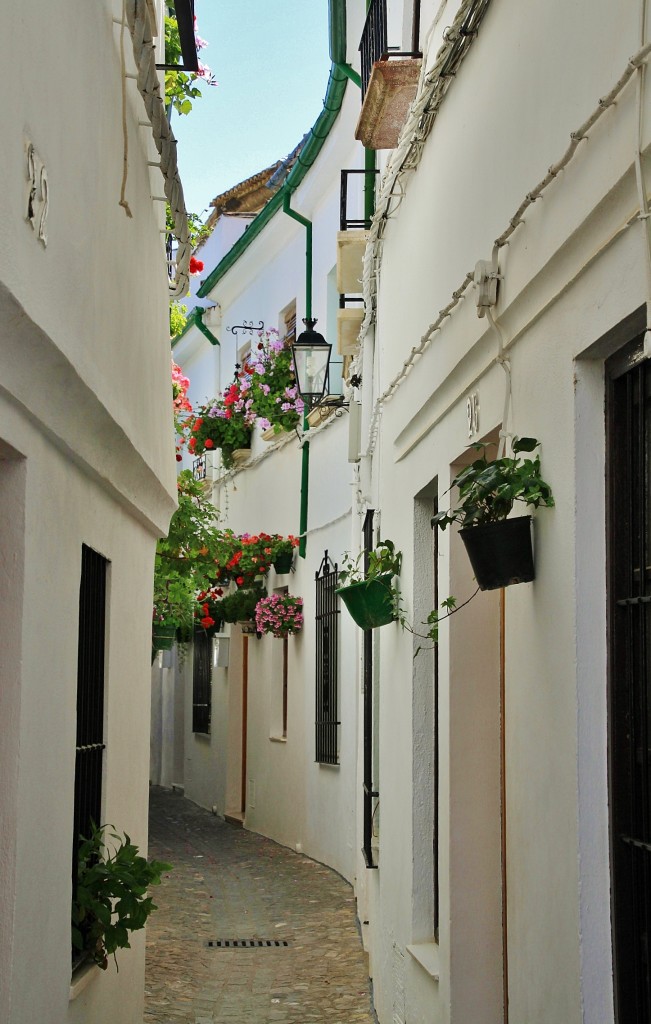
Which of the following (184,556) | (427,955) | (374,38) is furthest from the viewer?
(184,556)

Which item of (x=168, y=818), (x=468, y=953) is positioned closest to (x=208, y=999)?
(x=468, y=953)

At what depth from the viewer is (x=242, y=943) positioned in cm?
1000

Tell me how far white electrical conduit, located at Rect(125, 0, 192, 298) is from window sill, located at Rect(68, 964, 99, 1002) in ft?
11.6

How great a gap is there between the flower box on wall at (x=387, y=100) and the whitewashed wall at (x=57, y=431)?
1.27m

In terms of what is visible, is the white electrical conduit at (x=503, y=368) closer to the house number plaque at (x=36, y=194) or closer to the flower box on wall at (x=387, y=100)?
the house number plaque at (x=36, y=194)

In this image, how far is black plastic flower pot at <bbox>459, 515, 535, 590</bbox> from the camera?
3.97 metres

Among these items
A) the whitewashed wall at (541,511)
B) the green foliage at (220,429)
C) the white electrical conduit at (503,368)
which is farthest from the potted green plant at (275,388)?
the white electrical conduit at (503,368)

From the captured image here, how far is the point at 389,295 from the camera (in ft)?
26.0

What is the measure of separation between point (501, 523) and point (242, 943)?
6896 millimetres

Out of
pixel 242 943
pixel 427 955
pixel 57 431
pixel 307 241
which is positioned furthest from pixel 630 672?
pixel 307 241

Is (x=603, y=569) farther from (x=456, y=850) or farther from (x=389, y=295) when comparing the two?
(x=389, y=295)

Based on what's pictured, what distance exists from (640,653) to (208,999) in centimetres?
580

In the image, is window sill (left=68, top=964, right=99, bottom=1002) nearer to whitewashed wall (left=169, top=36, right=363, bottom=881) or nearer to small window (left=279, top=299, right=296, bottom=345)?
whitewashed wall (left=169, top=36, right=363, bottom=881)

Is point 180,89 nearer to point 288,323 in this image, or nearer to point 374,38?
point 374,38
